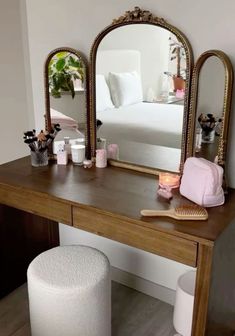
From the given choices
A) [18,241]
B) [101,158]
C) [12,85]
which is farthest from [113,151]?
[12,85]

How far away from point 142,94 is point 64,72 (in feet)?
1.59

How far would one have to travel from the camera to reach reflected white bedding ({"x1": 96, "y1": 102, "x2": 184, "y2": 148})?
163 centimetres

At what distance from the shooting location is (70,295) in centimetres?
143

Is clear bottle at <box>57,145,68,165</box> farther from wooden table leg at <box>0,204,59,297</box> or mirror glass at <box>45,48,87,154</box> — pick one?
wooden table leg at <box>0,204,59,297</box>

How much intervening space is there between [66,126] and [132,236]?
86 cm

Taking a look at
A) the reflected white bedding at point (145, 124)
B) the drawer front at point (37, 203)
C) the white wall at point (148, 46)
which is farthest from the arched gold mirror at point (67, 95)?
the drawer front at point (37, 203)

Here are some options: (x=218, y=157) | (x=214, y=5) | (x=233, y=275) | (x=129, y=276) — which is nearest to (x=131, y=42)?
(x=214, y=5)

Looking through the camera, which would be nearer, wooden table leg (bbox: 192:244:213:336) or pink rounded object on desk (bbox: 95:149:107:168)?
wooden table leg (bbox: 192:244:213:336)

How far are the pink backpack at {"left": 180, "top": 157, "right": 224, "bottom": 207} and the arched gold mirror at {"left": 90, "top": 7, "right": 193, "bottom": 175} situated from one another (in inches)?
7.1

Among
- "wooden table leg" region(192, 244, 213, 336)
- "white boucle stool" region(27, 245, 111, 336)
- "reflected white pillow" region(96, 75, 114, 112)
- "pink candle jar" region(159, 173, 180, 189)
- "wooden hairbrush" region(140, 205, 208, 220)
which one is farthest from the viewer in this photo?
"reflected white pillow" region(96, 75, 114, 112)

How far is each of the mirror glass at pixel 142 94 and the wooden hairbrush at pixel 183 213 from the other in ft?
1.15

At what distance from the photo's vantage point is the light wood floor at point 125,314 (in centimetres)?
181

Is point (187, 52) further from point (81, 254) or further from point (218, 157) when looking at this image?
point (81, 254)

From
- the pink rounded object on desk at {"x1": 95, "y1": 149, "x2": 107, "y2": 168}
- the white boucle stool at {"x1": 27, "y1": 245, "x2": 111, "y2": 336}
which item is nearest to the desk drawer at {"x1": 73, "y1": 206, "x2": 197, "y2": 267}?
the white boucle stool at {"x1": 27, "y1": 245, "x2": 111, "y2": 336}
